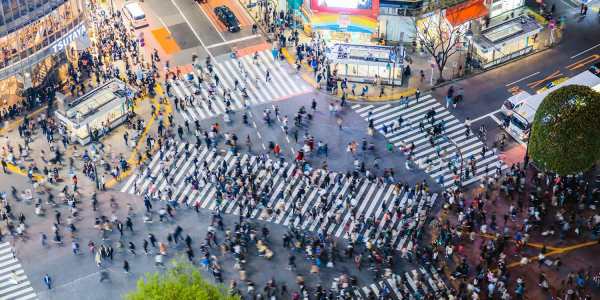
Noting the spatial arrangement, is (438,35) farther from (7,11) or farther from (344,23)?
(7,11)

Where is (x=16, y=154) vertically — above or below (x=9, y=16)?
below

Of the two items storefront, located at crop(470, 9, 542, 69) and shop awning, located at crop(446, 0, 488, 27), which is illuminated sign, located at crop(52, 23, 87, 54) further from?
storefront, located at crop(470, 9, 542, 69)

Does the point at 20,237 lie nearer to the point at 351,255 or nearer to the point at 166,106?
the point at 166,106

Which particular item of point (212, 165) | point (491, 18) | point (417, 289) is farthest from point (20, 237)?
point (491, 18)

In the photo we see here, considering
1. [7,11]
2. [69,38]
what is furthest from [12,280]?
[69,38]

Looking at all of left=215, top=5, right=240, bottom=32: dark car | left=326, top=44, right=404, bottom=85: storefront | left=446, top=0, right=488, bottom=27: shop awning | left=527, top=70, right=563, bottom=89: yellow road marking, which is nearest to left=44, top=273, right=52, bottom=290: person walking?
left=326, top=44, right=404, bottom=85: storefront
